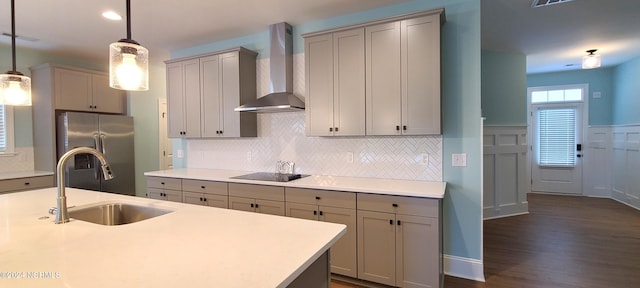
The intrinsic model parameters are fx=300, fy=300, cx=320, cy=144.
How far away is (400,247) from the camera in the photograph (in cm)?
236

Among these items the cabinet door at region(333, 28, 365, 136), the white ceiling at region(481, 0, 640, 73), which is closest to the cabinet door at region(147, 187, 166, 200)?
the cabinet door at region(333, 28, 365, 136)

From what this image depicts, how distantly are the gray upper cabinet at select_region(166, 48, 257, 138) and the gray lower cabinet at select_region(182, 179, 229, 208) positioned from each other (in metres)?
0.64

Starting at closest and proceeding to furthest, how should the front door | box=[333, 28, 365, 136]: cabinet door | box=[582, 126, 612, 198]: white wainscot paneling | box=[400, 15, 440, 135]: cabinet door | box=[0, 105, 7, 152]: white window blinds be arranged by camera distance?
box=[400, 15, 440, 135]: cabinet door
box=[333, 28, 365, 136]: cabinet door
box=[0, 105, 7, 152]: white window blinds
box=[582, 126, 612, 198]: white wainscot paneling
the front door

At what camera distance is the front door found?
6.06 m

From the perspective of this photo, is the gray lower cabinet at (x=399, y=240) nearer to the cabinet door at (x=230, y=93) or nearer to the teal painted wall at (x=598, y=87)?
the cabinet door at (x=230, y=93)

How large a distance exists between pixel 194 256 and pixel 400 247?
1731 mm

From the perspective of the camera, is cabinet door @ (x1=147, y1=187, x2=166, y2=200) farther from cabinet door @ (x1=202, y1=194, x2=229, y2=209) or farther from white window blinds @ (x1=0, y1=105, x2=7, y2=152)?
white window blinds @ (x1=0, y1=105, x2=7, y2=152)

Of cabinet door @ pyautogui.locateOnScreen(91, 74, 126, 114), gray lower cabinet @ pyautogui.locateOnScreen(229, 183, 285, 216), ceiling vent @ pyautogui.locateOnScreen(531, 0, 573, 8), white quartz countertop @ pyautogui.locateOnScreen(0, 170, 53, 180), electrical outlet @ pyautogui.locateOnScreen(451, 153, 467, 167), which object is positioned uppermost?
ceiling vent @ pyautogui.locateOnScreen(531, 0, 573, 8)

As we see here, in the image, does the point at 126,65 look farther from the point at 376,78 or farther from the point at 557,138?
the point at 557,138

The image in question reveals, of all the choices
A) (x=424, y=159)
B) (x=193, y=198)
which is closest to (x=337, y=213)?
(x=424, y=159)

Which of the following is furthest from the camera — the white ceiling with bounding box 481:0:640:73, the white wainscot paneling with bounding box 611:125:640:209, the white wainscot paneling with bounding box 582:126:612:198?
the white wainscot paneling with bounding box 582:126:612:198

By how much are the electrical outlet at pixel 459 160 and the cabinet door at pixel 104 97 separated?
5087mm

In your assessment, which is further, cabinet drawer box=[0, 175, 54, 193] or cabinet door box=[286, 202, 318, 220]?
cabinet drawer box=[0, 175, 54, 193]

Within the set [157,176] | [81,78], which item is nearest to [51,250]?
[157,176]
